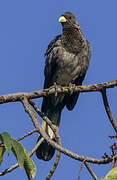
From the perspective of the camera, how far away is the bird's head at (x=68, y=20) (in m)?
6.33

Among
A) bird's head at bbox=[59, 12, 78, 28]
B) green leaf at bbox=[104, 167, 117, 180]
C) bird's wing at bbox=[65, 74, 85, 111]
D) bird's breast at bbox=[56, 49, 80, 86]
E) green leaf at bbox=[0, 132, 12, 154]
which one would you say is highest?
bird's head at bbox=[59, 12, 78, 28]

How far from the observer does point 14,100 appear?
3871 mm

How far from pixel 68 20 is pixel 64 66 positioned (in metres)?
1.00

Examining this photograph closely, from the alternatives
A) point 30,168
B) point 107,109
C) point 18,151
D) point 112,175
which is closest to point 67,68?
point 107,109

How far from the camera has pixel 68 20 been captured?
6.39 meters

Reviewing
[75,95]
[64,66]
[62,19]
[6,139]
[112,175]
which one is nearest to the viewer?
[112,175]

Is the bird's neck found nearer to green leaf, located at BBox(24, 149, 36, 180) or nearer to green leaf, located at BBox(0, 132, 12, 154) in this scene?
green leaf, located at BBox(24, 149, 36, 180)

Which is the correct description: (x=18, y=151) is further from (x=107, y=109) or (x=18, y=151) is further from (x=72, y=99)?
(x=72, y=99)

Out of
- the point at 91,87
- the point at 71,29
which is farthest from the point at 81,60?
the point at 91,87

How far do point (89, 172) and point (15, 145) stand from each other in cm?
78

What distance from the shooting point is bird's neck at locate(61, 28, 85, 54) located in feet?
19.2

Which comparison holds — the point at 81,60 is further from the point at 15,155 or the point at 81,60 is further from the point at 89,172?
the point at 15,155

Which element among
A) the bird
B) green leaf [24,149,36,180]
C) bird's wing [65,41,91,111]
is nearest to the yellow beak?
the bird

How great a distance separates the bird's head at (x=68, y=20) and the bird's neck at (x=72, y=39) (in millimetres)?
109
